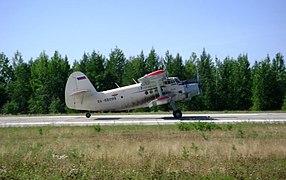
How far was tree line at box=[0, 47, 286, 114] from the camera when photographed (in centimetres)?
6669

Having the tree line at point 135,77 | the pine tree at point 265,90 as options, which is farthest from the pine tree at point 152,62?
the pine tree at point 265,90

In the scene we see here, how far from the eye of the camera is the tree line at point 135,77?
66.7 meters

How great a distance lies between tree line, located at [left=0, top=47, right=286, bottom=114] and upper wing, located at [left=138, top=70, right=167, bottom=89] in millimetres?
31966

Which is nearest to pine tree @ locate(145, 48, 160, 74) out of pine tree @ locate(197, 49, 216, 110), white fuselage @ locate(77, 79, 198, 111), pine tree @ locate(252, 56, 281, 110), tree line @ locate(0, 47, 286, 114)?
tree line @ locate(0, 47, 286, 114)

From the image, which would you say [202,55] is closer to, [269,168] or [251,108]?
[251,108]

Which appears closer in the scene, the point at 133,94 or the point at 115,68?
the point at 133,94

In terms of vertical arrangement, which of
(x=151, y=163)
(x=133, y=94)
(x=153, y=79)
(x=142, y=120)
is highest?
(x=153, y=79)

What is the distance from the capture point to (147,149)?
1382cm

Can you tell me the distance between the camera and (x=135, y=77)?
70312 mm

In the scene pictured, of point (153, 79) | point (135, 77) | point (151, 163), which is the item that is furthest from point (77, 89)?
point (135, 77)

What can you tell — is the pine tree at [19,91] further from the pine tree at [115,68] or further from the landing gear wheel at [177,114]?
the landing gear wheel at [177,114]

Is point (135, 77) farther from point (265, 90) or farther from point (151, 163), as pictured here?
point (151, 163)

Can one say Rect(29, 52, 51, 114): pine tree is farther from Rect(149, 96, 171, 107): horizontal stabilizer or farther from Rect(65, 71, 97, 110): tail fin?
Rect(149, 96, 171, 107): horizontal stabilizer

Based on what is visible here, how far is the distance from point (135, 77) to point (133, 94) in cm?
3829
